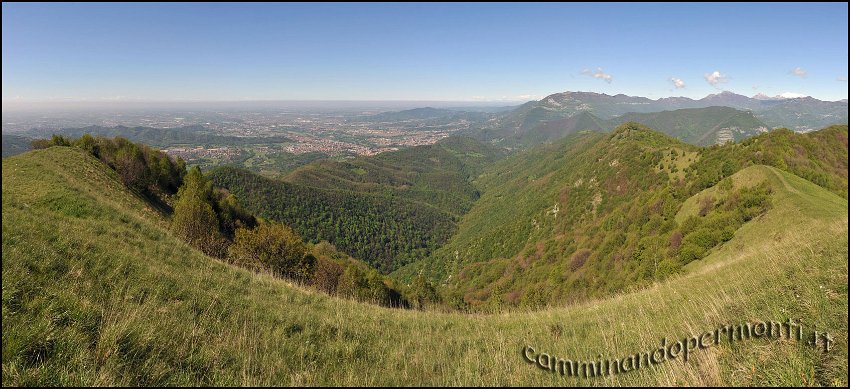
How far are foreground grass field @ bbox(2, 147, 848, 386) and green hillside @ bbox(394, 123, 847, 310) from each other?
5.19 meters

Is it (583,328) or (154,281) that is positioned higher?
(154,281)

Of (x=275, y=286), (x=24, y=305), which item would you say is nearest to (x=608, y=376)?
(x=24, y=305)

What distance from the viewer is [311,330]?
6.12 metres

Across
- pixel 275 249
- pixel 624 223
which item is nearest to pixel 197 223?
pixel 275 249

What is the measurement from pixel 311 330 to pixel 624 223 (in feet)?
238

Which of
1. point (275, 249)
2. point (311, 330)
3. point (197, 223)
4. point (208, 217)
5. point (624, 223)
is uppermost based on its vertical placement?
point (311, 330)

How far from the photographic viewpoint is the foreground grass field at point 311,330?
371 cm

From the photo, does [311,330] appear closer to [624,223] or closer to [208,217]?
[208,217]

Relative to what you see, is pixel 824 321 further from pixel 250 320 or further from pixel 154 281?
pixel 154 281

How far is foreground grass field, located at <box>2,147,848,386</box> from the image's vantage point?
3.71 meters

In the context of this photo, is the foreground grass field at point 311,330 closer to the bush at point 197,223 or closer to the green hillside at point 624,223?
the green hillside at point 624,223

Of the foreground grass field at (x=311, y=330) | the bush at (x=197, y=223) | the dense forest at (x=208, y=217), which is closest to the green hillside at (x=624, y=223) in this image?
the foreground grass field at (x=311, y=330)

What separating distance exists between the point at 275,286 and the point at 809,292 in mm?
12268

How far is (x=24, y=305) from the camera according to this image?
447cm
